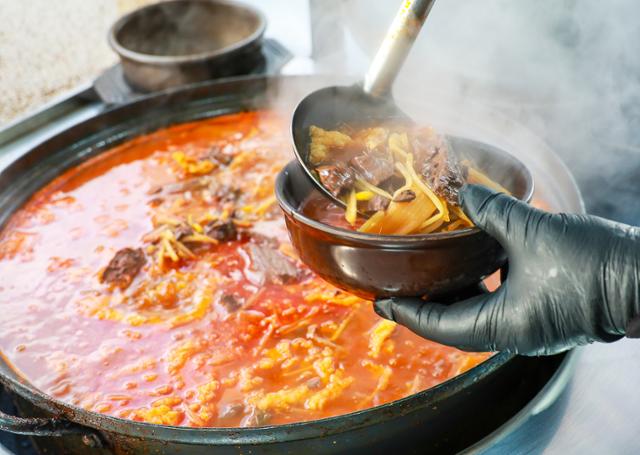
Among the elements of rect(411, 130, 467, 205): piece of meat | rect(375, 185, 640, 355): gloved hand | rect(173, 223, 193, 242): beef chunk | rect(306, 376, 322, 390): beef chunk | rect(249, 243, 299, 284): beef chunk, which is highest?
rect(411, 130, 467, 205): piece of meat

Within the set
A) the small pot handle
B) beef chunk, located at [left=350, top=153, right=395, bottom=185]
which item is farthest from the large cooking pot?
beef chunk, located at [left=350, top=153, right=395, bottom=185]

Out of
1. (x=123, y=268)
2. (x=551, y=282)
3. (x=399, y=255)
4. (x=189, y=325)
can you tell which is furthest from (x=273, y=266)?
(x=551, y=282)

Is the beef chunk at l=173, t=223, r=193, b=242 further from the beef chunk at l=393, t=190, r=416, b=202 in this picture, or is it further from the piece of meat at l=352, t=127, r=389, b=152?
the beef chunk at l=393, t=190, r=416, b=202

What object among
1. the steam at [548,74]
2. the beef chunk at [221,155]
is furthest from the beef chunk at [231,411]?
the steam at [548,74]

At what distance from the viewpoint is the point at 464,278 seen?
1.55 m

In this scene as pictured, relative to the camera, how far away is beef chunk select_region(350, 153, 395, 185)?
1651 millimetres

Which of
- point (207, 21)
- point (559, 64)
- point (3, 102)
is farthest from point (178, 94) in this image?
point (3, 102)

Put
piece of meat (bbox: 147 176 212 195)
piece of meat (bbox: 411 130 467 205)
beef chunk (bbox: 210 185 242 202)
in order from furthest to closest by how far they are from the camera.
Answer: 1. piece of meat (bbox: 147 176 212 195)
2. beef chunk (bbox: 210 185 242 202)
3. piece of meat (bbox: 411 130 467 205)

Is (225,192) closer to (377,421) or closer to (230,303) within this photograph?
(230,303)

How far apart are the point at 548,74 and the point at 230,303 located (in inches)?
70.4

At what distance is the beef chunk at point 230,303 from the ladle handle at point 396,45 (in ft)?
2.84

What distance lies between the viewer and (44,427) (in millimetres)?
1684

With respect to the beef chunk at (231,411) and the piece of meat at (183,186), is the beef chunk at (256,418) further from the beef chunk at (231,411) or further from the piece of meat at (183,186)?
the piece of meat at (183,186)

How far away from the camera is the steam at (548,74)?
264 cm
